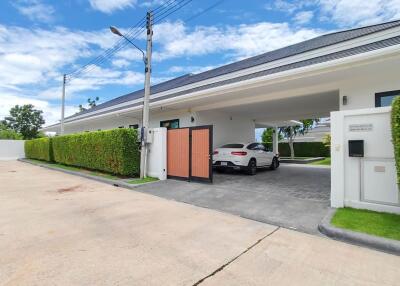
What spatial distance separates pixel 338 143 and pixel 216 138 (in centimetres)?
803

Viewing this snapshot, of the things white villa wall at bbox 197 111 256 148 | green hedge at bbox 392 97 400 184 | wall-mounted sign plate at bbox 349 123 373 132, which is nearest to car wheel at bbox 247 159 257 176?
white villa wall at bbox 197 111 256 148

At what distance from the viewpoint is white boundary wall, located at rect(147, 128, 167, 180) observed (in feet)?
33.6

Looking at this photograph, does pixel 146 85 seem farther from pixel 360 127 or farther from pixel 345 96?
pixel 360 127

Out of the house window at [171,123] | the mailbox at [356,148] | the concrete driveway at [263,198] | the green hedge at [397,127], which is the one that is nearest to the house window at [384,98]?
the mailbox at [356,148]

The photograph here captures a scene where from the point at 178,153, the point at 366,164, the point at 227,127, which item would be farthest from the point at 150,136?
the point at 366,164

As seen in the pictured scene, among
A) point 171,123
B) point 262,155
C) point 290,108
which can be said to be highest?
point 290,108

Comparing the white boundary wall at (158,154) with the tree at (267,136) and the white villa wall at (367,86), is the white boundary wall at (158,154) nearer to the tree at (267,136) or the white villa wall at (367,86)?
the white villa wall at (367,86)

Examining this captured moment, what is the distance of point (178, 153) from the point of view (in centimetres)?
1003

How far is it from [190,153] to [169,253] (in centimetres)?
605

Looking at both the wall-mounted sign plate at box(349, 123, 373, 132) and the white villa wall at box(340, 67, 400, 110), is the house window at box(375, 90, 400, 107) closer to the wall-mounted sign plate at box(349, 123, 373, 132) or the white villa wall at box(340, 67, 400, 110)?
the white villa wall at box(340, 67, 400, 110)

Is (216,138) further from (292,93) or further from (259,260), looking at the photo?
(259,260)

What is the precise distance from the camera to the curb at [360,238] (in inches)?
149

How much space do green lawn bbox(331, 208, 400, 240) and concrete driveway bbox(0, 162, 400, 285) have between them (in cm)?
54

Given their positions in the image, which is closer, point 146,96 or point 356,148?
point 356,148
